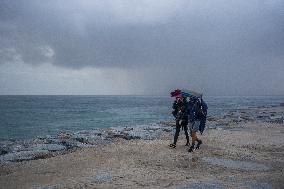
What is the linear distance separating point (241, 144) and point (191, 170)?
701 cm

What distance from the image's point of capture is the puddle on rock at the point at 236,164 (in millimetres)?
11452

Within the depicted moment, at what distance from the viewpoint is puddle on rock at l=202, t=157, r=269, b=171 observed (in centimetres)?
1145

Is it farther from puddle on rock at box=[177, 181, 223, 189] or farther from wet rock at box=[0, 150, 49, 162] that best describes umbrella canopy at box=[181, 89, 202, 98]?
wet rock at box=[0, 150, 49, 162]

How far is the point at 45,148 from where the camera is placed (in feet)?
53.4

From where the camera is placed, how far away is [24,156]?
560 inches

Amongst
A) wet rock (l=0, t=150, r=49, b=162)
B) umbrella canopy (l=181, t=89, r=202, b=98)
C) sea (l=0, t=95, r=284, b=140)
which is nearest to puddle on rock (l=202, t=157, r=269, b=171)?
umbrella canopy (l=181, t=89, r=202, b=98)

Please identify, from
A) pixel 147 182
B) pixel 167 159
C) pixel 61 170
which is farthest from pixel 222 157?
pixel 61 170

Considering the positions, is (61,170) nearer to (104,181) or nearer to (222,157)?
(104,181)

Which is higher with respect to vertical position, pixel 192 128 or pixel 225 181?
pixel 192 128

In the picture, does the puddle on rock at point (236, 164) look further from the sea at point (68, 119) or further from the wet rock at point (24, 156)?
the sea at point (68, 119)

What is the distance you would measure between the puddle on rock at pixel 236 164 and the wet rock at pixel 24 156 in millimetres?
7157

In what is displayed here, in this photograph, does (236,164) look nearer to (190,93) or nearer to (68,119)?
(190,93)

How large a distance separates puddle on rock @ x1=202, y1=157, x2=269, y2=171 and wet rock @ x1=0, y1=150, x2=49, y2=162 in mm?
7157

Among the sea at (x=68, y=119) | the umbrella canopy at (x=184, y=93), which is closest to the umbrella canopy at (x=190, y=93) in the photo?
the umbrella canopy at (x=184, y=93)
